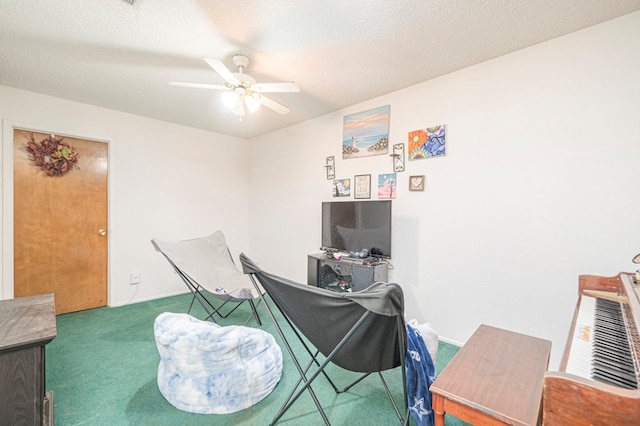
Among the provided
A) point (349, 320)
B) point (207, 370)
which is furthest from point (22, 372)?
point (349, 320)

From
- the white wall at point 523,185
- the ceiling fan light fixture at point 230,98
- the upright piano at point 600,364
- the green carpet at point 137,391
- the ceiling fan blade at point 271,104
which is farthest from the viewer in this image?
the ceiling fan blade at point 271,104

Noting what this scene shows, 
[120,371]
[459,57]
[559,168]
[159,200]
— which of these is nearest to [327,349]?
[120,371]

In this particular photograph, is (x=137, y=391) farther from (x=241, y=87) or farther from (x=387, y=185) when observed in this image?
(x=387, y=185)

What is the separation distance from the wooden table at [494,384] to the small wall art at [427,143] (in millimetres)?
1690

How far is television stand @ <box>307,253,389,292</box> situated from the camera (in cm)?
265

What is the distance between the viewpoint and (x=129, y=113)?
137 inches

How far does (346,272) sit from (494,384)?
1.87 m

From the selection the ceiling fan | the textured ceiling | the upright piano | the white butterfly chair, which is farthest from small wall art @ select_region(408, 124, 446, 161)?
the white butterfly chair

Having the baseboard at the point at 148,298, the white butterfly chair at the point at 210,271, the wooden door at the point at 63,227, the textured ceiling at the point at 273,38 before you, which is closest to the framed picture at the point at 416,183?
the textured ceiling at the point at 273,38

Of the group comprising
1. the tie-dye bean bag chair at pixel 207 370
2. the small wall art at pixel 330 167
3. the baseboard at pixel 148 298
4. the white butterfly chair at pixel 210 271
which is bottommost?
the baseboard at pixel 148 298

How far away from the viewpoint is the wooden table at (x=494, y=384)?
3.05 feet

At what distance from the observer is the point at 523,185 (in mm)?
2080

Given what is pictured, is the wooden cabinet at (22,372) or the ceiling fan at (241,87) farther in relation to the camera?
the ceiling fan at (241,87)

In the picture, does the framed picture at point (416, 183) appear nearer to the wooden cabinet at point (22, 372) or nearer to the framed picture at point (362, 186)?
the framed picture at point (362, 186)
